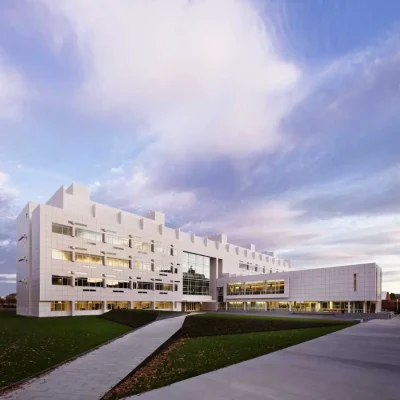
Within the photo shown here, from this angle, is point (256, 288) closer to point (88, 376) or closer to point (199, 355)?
point (199, 355)

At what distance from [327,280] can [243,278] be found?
25251 mm

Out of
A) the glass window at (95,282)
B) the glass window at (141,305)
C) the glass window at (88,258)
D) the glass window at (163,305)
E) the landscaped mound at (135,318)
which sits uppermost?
the glass window at (88,258)

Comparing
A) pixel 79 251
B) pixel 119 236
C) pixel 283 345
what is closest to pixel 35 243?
pixel 79 251

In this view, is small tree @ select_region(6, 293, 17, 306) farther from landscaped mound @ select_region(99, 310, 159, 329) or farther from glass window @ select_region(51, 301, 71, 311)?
landscaped mound @ select_region(99, 310, 159, 329)

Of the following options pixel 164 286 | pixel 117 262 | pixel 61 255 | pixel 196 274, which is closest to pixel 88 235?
pixel 61 255

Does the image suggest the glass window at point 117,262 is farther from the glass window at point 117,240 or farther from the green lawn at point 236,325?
the green lawn at point 236,325

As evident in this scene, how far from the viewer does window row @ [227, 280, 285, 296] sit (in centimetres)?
8075

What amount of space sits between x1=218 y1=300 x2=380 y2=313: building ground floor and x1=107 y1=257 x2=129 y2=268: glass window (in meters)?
37.2

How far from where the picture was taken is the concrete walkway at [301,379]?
8.66m

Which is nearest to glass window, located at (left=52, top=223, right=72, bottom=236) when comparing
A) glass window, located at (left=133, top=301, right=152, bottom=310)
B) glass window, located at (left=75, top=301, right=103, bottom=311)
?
glass window, located at (left=75, top=301, right=103, bottom=311)

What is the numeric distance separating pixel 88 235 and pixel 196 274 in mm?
37551

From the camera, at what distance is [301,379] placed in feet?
33.1

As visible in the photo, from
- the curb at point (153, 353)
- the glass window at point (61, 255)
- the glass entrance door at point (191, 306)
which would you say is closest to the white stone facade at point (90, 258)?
the glass window at point (61, 255)

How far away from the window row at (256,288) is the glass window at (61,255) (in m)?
47.7
